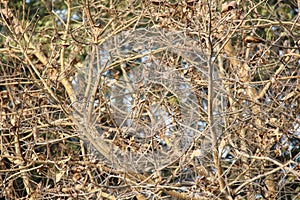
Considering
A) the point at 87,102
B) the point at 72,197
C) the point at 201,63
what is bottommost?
the point at 72,197

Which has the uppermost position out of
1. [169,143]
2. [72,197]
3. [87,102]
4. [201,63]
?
[201,63]

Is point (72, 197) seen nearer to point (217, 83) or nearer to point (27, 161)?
point (27, 161)

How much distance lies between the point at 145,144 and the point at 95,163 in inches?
25.3

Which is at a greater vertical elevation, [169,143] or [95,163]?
[169,143]

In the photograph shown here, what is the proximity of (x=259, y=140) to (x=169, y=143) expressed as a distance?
2.11ft

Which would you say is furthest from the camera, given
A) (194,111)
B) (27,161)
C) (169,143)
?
(27,161)

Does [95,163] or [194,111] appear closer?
[194,111]

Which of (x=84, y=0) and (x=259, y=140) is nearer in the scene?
(x=259, y=140)

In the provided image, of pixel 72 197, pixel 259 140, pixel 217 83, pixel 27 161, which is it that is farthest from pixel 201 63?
pixel 27 161

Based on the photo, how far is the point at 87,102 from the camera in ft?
11.1

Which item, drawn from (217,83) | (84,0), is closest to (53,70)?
(84,0)

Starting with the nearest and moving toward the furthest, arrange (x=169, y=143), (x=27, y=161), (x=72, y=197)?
(x=169, y=143), (x=72, y=197), (x=27, y=161)

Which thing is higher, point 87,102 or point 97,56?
point 97,56

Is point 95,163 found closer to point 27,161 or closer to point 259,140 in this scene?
point 27,161
